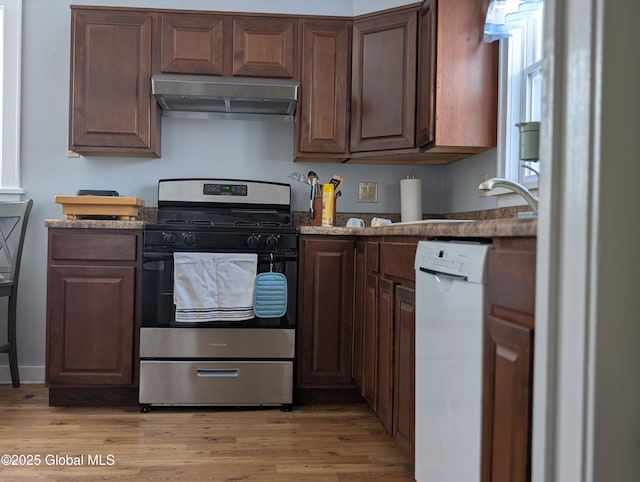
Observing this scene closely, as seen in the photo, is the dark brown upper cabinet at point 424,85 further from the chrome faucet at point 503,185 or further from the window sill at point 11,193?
the window sill at point 11,193

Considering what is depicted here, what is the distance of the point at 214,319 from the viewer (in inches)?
105

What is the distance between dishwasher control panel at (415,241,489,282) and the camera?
49.9 inches

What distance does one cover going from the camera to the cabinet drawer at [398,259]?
75.5 inches

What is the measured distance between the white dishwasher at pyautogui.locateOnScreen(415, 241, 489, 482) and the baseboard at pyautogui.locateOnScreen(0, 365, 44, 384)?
2.35m

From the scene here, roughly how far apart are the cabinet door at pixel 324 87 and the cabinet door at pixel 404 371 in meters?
1.22

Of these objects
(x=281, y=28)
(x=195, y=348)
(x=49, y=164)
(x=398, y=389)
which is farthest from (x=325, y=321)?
(x=49, y=164)

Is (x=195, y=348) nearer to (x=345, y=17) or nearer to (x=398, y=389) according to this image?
(x=398, y=389)

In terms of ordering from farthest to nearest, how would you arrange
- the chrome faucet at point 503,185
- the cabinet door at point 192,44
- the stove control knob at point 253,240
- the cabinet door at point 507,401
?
the cabinet door at point 192,44 < the stove control knob at point 253,240 < the chrome faucet at point 503,185 < the cabinet door at point 507,401

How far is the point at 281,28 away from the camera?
9.82 feet

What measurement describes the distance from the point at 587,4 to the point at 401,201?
99.2 inches

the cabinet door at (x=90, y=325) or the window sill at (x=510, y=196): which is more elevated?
the window sill at (x=510, y=196)

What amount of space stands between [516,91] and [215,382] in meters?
1.88

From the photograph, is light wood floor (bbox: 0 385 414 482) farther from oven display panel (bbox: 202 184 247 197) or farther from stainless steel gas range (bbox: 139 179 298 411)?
oven display panel (bbox: 202 184 247 197)

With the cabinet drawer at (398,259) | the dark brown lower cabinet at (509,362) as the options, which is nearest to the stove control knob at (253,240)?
the cabinet drawer at (398,259)
